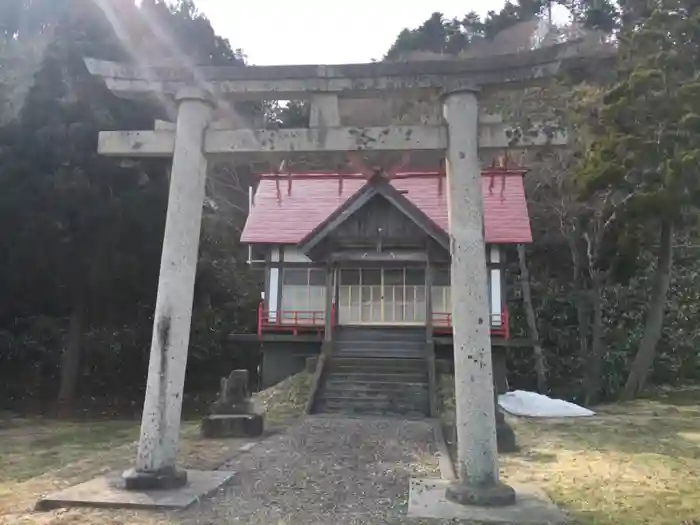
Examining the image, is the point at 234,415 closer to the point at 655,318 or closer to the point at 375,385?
the point at 375,385

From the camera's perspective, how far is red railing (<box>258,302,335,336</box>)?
19094mm

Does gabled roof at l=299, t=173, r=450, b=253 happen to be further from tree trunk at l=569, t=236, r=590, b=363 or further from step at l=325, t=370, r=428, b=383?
tree trunk at l=569, t=236, r=590, b=363

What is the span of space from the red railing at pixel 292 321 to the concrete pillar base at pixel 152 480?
12052 millimetres

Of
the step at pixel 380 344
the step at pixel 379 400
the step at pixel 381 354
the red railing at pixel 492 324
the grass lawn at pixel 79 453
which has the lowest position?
the grass lawn at pixel 79 453

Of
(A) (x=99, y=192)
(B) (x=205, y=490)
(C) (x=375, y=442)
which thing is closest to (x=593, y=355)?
(C) (x=375, y=442)

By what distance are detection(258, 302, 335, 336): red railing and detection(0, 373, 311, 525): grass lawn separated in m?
2.77

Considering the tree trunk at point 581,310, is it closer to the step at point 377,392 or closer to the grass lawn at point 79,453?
the step at point 377,392

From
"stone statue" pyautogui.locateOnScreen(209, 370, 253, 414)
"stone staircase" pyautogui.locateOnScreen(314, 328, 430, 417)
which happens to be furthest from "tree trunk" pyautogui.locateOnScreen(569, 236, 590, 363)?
"stone statue" pyautogui.locateOnScreen(209, 370, 253, 414)

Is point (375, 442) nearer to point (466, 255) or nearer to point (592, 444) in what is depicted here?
point (592, 444)

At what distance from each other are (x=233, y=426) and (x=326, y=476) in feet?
12.5

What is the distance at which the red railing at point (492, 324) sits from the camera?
59.8ft

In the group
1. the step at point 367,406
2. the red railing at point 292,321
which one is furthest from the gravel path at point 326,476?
the red railing at point 292,321

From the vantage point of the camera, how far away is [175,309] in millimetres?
7027

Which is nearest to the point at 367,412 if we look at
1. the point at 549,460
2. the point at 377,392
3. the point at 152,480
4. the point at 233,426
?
the point at 377,392
